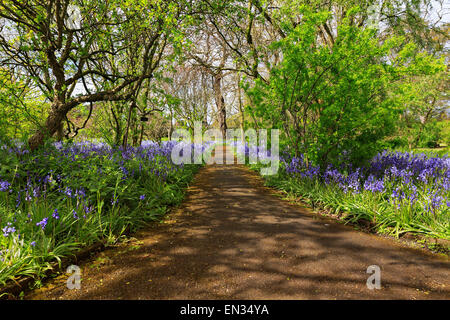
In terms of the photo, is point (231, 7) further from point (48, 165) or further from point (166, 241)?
point (166, 241)

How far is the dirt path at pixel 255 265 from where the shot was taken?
6.86ft

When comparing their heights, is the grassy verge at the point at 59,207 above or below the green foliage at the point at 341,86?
below

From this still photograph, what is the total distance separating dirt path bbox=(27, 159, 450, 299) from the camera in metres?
2.09

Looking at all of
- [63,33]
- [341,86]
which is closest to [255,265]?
[341,86]

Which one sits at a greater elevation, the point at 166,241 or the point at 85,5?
the point at 85,5

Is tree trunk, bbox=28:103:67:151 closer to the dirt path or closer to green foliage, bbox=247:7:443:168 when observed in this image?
the dirt path

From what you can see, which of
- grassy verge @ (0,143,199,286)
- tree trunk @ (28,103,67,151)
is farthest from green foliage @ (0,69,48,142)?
grassy verge @ (0,143,199,286)

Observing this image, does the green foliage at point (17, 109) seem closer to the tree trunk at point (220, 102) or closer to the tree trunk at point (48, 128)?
the tree trunk at point (48, 128)

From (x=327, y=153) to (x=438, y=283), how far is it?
3711 mm

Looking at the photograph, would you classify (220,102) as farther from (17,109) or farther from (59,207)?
(59,207)

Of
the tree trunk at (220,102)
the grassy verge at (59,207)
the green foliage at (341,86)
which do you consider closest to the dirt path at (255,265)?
the grassy verge at (59,207)

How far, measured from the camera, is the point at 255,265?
255cm

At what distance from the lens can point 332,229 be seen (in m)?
3.65
